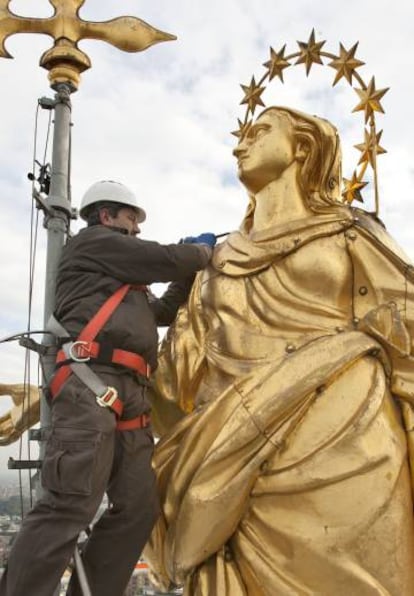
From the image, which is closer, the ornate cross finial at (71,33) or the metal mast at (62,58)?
the metal mast at (62,58)

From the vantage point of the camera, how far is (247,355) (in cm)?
310

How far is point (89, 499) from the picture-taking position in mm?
2551

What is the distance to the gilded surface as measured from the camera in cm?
269

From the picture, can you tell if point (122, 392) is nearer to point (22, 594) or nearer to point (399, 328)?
point (22, 594)

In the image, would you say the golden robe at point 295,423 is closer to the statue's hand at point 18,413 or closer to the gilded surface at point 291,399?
the gilded surface at point 291,399

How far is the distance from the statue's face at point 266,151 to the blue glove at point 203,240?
34 cm

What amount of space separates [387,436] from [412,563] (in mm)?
447

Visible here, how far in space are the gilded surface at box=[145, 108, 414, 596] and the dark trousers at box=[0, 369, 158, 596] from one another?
0.19 m

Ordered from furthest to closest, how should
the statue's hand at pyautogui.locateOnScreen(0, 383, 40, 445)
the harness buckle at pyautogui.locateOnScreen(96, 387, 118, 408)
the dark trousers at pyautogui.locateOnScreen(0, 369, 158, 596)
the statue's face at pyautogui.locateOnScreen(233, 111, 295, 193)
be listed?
the statue's hand at pyautogui.locateOnScreen(0, 383, 40, 445) → the statue's face at pyautogui.locateOnScreen(233, 111, 295, 193) → the harness buckle at pyautogui.locateOnScreen(96, 387, 118, 408) → the dark trousers at pyautogui.locateOnScreen(0, 369, 158, 596)

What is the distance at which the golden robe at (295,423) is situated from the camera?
2.68 metres

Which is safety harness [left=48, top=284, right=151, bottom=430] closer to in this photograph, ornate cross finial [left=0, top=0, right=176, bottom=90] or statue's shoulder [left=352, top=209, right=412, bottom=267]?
statue's shoulder [left=352, top=209, right=412, bottom=267]

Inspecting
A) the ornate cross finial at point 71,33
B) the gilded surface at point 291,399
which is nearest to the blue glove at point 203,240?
the gilded surface at point 291,399

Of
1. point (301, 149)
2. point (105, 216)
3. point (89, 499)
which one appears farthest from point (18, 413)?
point (301, 149)

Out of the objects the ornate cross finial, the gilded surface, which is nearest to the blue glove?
the gilded surface
